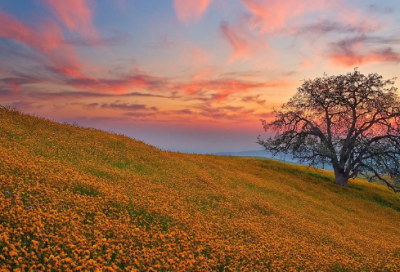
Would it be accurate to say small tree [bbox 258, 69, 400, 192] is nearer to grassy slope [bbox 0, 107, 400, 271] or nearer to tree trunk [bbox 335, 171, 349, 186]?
tree trunk [bbox 335, 171, 349, 186]

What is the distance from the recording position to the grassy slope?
250 inches

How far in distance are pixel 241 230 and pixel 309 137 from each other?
34.3 meters

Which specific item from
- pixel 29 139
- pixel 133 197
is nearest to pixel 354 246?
pixel 133 197

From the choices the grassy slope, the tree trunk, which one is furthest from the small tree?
the grassy slope

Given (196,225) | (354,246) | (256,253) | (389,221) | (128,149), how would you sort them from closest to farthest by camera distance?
1. (256,253)
2. (196,225)
3. (354,246)
4. (128,149)
5. (389,221)

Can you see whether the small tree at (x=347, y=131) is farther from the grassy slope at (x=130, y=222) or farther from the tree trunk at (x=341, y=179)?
the grassy slope at (x=130, y=222)

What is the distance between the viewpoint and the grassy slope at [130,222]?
20.8ft

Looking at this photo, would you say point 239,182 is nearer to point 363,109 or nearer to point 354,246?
point 354,246

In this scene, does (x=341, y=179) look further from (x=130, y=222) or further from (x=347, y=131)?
(x=130, y=222)

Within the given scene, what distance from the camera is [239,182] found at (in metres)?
23.5

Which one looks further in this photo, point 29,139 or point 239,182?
point 239,182

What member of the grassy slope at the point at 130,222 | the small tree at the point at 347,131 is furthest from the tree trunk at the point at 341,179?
the grassy slope at the point at 130,222

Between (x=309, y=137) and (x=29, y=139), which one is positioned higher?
(x=309, y=137)

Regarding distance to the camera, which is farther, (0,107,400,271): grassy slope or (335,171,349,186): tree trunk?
(335,171,349,186): tree trunk
